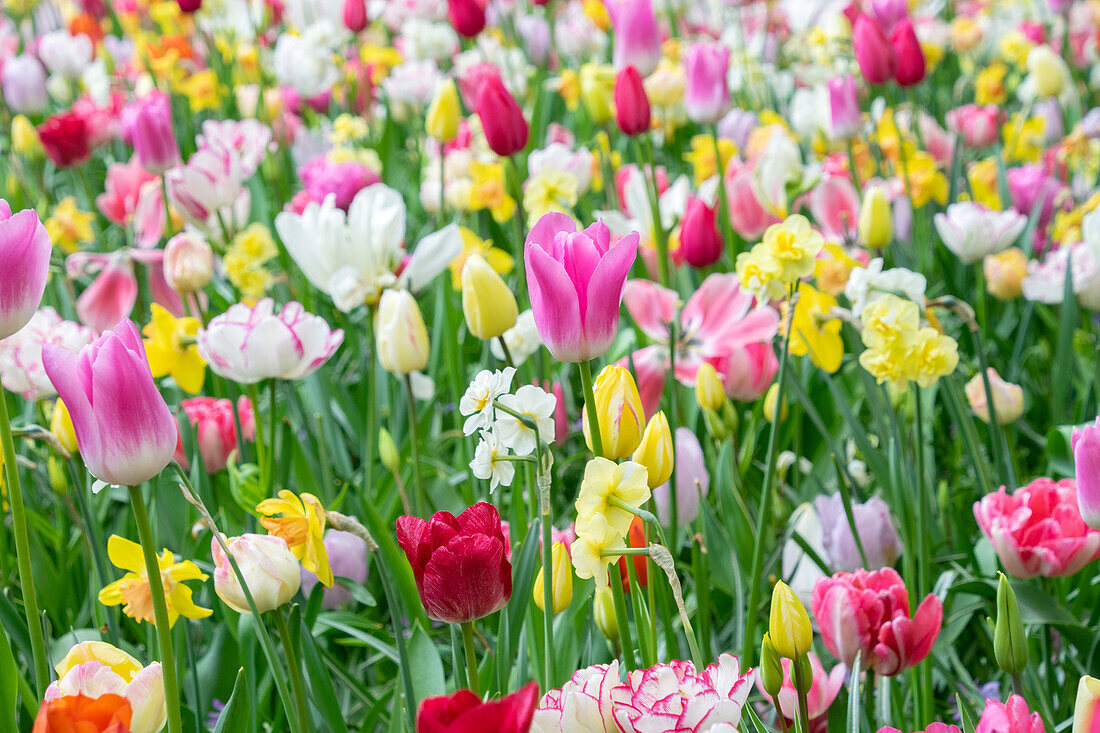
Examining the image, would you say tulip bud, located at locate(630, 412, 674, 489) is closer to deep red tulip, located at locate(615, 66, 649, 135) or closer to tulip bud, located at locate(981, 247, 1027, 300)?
deep red tulip, located at locate(615, 66, 649, 135)

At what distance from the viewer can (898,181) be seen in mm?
1967

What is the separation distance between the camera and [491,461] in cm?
68

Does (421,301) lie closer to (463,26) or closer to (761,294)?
(463,26)

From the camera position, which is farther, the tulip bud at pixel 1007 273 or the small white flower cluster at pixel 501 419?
the tulip bud at pixel 1007 273

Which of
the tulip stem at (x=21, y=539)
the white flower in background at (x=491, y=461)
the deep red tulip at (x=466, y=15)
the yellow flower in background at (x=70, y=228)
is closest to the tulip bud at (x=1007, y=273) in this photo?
the deep red tulip at (x=466, y=15)

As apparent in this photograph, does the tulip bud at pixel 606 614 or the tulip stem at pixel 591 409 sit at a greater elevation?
the tulip stem at pixel 591 409

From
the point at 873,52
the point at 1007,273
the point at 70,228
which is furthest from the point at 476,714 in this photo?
the point at 70,228

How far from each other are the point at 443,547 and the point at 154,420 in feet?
0.63

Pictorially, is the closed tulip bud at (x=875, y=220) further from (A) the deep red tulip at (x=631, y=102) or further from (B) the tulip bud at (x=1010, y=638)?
(B) the tulip bud at (x=1010, y=638)

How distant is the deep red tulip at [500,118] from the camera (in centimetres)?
139

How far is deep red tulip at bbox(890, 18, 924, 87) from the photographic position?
185 centimetres

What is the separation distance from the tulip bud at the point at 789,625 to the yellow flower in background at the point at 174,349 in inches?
31.9

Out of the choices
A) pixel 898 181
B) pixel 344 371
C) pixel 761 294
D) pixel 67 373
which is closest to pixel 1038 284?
pixel 898 181

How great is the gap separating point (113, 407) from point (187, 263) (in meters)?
0.89
